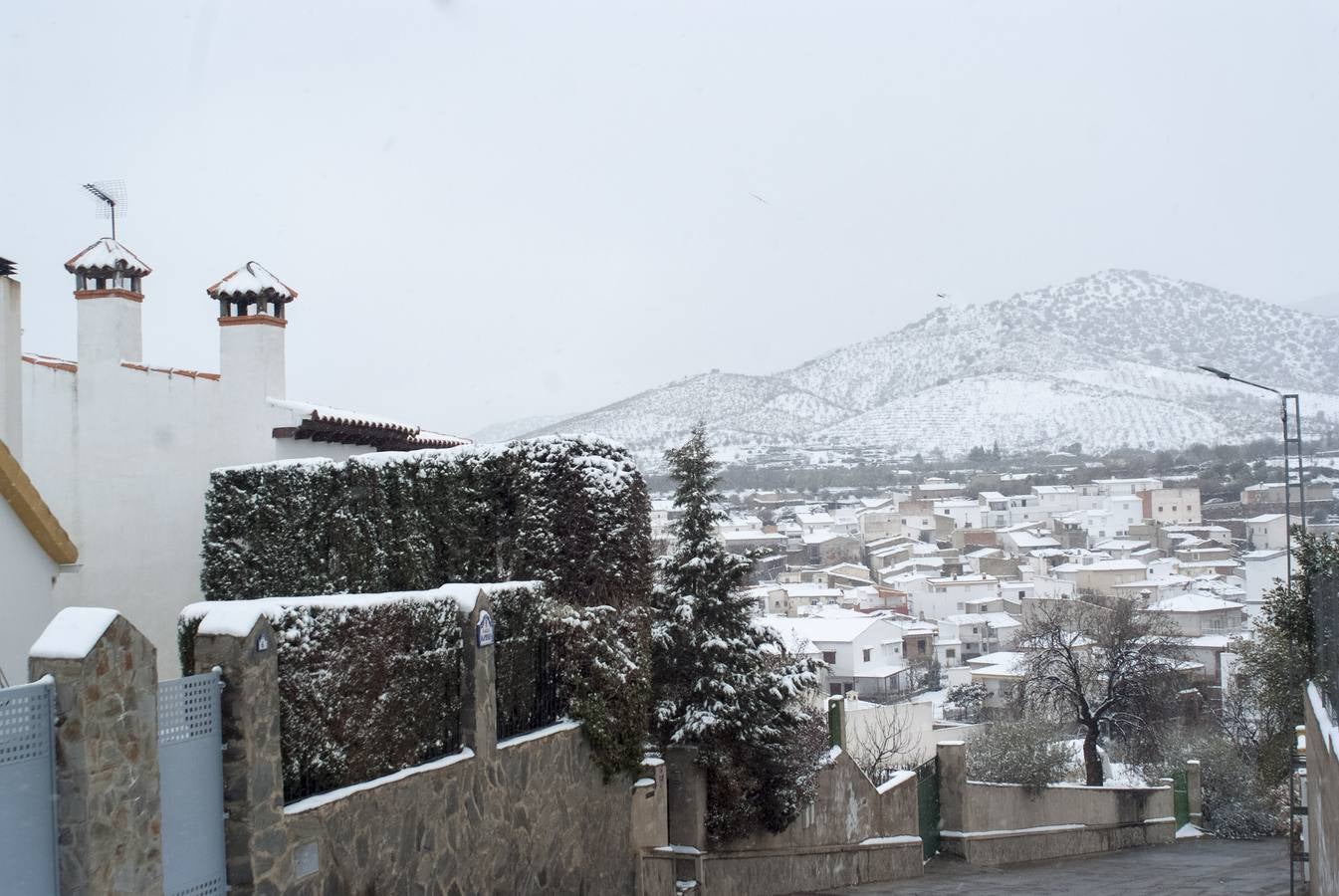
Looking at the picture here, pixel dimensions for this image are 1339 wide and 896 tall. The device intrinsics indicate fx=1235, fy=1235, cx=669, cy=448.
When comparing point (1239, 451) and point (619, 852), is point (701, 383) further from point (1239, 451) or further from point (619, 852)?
point (619, 852)

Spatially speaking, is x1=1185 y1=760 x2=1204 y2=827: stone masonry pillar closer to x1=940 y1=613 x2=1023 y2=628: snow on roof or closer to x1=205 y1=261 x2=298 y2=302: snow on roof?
x1=205 y1=261 x2=298 y2=302: snow on roof

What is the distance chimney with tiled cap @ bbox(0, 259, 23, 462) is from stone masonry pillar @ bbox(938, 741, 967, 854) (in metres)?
15.4

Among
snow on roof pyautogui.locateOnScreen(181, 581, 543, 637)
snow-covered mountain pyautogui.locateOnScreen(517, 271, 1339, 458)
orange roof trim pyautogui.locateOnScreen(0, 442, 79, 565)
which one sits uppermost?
snow-covered mountain pyautogui.locateOnScreen(517, 271, 1339, 458)

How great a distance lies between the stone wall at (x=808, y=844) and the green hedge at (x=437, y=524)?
274 cm

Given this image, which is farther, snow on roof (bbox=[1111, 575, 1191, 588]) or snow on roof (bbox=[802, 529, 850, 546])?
snow on roof (bbox=[802, 529, 850, 546])

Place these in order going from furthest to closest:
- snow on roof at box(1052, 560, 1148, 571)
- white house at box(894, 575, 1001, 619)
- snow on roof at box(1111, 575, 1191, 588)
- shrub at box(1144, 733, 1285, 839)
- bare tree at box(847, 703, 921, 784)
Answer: white house at box(894, 575, 1001, 619) → snow on roof at box(1052, 560, 1148, 571) → snow on roof at box(1111, 575, 1191, 588) → bare tree at box(847, 703, 921, 784) → shrub at box(1144, 733, 1285, 839)

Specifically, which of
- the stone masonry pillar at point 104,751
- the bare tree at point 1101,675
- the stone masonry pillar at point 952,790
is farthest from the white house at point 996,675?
the stone masonry pillar at point 104,751

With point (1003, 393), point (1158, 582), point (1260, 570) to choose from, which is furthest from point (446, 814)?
point (1003, 393)

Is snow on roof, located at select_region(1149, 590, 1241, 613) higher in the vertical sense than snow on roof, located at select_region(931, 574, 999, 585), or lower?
higher

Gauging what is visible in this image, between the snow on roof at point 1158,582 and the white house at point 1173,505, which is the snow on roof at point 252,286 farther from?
the white house at point 1173,505

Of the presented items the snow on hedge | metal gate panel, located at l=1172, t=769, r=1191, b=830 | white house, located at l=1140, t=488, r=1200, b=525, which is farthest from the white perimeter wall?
white house, located at l=1140, t=488, r=1200, b=525

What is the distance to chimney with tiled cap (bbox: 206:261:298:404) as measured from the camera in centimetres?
1546

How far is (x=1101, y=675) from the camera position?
3878cm

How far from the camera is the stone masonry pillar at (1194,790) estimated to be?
29.4m
